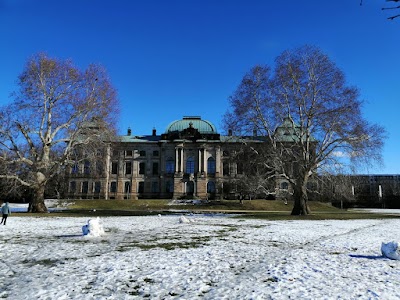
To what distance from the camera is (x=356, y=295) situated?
6398 millimetres

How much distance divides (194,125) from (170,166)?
12104 mm

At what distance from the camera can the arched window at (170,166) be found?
275 feet

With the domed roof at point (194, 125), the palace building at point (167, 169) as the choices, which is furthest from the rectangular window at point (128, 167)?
the domed roof at point (194, 125)

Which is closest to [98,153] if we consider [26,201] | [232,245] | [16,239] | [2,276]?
[16,239]

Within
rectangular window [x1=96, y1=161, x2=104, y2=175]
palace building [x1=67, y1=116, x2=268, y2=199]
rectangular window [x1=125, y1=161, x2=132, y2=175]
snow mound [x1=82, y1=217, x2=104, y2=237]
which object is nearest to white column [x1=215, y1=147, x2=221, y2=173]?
palace building [x1=67, y1=116, x2=268, y2=199]

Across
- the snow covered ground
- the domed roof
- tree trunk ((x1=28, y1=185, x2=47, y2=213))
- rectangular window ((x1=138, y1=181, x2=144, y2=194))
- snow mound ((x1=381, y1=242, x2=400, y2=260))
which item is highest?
the domed roof

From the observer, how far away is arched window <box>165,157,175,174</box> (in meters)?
83.9

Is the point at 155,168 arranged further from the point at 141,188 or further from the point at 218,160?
the point at 218,160

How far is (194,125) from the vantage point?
8800 centimetres

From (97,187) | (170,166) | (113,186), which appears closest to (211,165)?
(170,166)

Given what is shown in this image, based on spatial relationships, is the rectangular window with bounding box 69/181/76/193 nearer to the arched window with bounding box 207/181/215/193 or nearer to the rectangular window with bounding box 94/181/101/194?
the rectangular window with bounding box 94/181/101/194

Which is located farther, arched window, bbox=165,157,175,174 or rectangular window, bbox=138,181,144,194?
rectangular window, bbox=138,181,144,194

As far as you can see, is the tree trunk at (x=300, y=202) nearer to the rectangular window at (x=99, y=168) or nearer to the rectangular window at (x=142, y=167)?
the rectangular window at (x=99, y=168)

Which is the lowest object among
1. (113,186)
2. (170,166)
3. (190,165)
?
(113,186)
